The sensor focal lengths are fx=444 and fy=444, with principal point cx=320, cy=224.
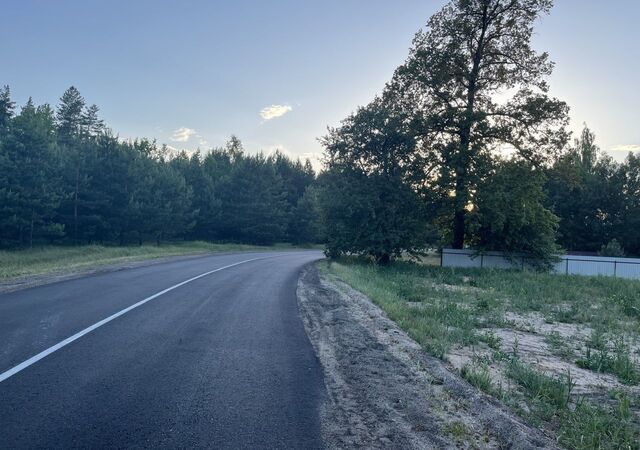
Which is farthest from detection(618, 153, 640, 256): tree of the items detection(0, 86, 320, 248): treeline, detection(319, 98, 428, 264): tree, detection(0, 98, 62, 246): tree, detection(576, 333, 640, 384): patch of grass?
detection(0, 98, 62, 246): tree

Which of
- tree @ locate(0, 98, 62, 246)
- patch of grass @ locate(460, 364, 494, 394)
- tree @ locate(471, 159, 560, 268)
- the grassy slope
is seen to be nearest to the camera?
the grassy slope

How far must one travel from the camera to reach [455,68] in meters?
27.8

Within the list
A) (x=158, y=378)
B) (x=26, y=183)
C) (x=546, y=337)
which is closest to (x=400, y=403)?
(x=158, y=378)

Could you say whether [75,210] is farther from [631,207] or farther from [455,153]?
[631,207]

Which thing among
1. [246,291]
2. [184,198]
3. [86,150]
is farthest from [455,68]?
[86,150]

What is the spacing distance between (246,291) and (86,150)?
3843cm

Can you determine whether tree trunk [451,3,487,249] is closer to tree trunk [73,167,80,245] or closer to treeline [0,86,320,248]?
treeline [0,86,320,248]

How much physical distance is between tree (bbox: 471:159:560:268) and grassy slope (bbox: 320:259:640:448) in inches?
208

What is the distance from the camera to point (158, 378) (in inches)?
216

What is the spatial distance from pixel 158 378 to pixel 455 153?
24.1m

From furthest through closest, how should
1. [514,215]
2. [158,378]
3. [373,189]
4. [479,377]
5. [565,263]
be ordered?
[565,263] → [373,189] → [514,215] → [479,377] → [158,378]

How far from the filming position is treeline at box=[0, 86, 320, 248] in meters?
36.4

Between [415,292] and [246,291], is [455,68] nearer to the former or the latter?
[415,292]

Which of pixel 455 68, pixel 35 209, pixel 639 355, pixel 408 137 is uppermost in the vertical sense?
pixel 455 68
